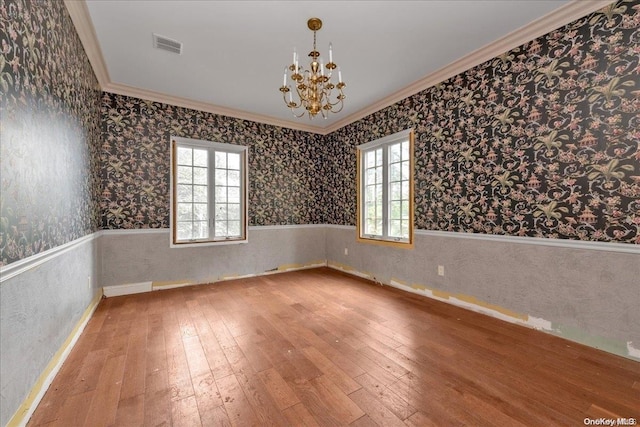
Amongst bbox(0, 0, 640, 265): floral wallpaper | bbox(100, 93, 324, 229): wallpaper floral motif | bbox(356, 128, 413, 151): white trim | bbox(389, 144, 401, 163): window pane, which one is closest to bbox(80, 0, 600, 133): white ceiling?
bbox(0, 0, 640, 265): floral wallpaper

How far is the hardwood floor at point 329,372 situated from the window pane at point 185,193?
69.3 inches

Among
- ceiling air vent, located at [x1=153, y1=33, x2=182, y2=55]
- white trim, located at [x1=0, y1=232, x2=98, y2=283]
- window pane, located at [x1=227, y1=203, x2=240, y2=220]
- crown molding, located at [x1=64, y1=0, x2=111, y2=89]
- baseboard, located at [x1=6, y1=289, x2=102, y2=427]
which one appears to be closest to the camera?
white trim, located at [x1=0, y1=232, x2=98, y2=283]

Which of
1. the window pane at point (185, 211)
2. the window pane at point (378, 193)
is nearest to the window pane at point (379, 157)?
the window pane at point (378, 193)

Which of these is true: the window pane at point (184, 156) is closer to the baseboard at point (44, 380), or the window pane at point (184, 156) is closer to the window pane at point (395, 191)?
the baseboard at point (44, 380)

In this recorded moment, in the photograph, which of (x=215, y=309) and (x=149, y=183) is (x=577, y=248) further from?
(x=149, y=183)

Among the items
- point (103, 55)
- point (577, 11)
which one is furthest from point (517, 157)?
point (103, 55)

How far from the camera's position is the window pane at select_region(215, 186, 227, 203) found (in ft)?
14.7

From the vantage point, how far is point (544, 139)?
8.25ft

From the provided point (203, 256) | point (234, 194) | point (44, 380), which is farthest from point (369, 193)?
point (44, 380)

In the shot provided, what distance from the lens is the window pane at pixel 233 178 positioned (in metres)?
4.60

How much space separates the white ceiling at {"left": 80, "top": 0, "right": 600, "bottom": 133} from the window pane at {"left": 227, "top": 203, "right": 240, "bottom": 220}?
6.00ft

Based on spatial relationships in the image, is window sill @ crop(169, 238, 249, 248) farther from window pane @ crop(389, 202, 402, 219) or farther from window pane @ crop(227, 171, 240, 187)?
window pane @ crop(389, 202, 402, 219)

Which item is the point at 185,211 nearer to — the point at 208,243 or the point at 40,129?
the point at 208,243

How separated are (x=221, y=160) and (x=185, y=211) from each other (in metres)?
1.03
